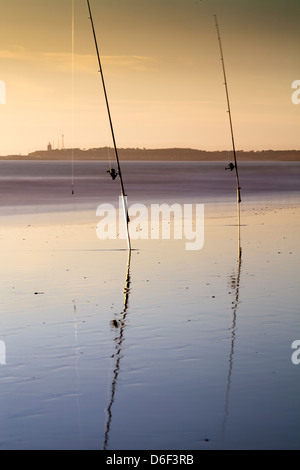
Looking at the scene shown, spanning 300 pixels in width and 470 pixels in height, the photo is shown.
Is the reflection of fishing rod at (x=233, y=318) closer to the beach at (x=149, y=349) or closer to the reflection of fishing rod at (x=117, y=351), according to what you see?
the beach at (x=149, y=349)

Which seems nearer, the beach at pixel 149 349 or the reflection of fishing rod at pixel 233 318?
the beach at pixel 149 349

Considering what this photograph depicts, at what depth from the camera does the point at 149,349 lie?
366 inches

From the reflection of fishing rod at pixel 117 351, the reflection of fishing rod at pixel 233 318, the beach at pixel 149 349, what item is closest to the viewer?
the beach at pixel 149 349

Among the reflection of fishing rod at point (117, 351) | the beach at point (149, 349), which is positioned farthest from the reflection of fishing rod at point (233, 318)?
the reflection of fishing rod at point (117, 351)

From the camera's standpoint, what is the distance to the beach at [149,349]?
22.1 ft

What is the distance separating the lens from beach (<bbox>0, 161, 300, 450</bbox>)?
22.1ft

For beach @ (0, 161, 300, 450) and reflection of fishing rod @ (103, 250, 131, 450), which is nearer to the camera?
beach @ (0, 161, 300, 450)

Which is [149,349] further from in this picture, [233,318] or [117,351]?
[233,318]

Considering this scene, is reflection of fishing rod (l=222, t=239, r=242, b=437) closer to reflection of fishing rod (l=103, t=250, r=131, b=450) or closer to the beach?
the beach

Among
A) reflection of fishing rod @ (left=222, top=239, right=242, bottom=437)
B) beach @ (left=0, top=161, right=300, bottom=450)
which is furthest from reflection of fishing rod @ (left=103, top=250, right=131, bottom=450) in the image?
reflection of fishing rod @ (left=222, top=239, right=242, bottom=437)

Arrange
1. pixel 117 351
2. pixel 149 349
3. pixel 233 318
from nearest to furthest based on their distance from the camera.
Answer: pixel 117 351
pixel 149 349
pixel 233 318

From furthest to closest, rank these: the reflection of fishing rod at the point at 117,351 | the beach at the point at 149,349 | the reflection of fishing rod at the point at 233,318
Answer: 1. the reflection of fishing rod at the point at 233,318
2. the reflection of fishing rod at the point at 117,351
3. the beach at the point at 149,349

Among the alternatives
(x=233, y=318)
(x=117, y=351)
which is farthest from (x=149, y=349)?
(x=233, y=318)
